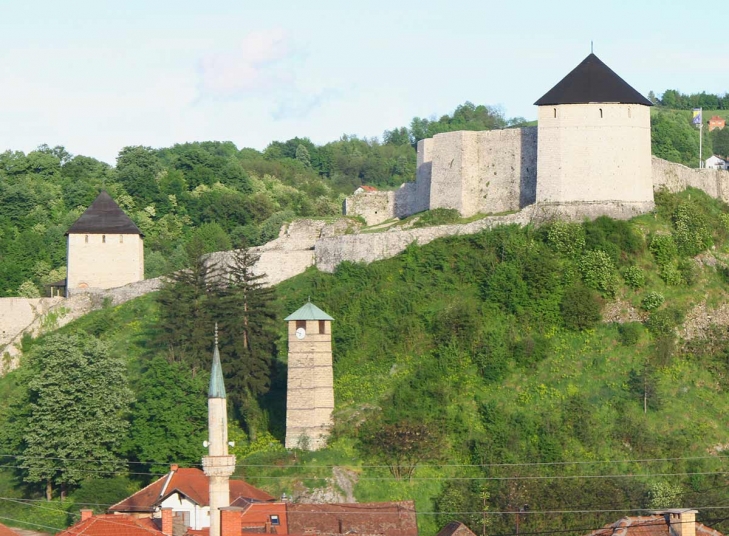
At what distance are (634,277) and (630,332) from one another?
2755 millimetres

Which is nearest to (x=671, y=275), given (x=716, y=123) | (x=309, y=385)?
(x=309, y=385)

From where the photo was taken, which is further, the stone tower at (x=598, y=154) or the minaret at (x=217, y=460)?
the stone tower at (x=598, y=154)

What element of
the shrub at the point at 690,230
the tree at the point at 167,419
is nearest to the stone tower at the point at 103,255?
the tree at the point at 167,419

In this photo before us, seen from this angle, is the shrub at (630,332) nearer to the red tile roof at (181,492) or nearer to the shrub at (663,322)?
the shrub at (663,322)

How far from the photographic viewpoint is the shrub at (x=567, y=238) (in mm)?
→ 62250

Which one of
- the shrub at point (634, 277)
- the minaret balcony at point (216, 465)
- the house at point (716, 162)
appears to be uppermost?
the house at point (716, 162)

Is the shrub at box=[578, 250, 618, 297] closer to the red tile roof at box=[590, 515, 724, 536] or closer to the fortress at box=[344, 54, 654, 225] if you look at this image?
the fortress at box=[344, 54, 654, 225]

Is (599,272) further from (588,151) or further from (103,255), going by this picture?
(103,255)

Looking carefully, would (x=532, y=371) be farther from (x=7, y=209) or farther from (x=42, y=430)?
(x=7, y=209)

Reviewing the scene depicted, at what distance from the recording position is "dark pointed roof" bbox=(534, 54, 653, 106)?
212ft

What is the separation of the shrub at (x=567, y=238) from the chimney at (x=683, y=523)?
2214 cm

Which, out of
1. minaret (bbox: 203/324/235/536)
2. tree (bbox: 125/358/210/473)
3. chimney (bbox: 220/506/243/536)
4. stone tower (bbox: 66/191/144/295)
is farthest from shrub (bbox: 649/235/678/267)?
chimney (bbox: 220/506/243/536)

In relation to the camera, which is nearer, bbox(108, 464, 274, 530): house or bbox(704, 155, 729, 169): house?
bbox(108, 464, 274, 530): house

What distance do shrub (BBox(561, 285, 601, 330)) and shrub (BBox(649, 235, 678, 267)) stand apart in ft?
11.5
